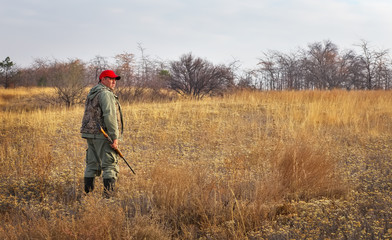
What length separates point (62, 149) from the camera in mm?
6867

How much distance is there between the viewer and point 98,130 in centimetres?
430

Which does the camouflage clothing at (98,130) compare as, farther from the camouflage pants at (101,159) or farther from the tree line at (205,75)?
the tree line at (205,75)

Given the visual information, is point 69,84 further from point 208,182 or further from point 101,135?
point 208,182

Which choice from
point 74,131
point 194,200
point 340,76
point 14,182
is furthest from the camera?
point 340,76

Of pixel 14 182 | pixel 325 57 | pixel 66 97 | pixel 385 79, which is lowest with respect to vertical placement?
pixel 14 182

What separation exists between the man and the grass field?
0.26 meters

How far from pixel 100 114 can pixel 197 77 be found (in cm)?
1270

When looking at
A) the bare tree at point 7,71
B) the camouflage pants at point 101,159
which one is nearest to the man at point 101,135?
the camouflage pants at point 101,159

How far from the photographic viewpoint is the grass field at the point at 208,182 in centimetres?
317

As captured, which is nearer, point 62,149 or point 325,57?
point 62,149

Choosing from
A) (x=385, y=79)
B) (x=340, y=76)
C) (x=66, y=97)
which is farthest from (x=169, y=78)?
(x=385, y=79)

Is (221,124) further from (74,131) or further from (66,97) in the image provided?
(66,97)

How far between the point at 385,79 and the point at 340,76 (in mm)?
3418

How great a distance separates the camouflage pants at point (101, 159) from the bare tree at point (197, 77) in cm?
1256
